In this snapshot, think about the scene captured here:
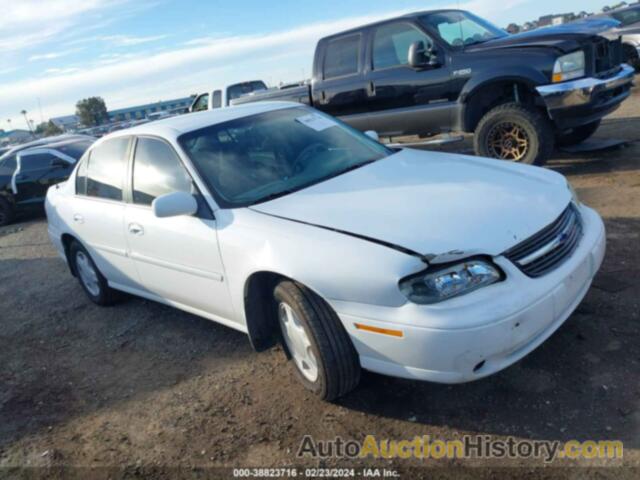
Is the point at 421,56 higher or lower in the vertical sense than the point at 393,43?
lower

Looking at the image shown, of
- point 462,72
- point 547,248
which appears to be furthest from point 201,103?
point 547,248

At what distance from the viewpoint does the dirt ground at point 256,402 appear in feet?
8.59

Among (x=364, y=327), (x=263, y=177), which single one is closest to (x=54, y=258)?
(x=263, y=177)

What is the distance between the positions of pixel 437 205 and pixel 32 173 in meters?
9.90

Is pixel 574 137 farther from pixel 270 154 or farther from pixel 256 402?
pixel 256 402

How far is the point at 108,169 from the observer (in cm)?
433

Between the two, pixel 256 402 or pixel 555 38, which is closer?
pixel 256 402

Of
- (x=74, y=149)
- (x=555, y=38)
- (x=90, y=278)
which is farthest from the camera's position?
(x=74, y=149)

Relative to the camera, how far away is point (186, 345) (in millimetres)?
4078

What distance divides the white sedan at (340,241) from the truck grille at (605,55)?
11.0ft

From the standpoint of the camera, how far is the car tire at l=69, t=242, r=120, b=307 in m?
4.86

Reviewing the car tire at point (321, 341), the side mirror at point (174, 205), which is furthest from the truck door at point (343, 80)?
the car tire at point (321, 341)

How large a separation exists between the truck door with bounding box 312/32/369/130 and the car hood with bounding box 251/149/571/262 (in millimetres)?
4082

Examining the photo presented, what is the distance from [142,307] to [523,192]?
3539mm
